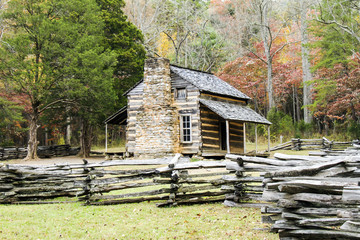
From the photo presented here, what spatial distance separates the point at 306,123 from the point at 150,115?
1578cm

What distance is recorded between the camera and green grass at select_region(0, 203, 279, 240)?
7027 millimetres

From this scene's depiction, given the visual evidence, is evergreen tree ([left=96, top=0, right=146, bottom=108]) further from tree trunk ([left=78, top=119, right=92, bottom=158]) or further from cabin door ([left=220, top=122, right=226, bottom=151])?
cabin door ([left=220, top=122, right=226, bottom=151])

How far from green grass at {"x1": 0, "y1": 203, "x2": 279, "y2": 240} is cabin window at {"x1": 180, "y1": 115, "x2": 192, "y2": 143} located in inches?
474

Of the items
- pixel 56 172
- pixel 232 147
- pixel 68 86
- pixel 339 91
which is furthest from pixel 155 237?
pixel 339 91

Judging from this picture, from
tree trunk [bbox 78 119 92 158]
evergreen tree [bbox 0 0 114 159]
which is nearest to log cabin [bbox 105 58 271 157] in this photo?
evergreen tree [bbox 0 0 114 159]

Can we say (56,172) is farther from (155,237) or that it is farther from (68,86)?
(68,86)

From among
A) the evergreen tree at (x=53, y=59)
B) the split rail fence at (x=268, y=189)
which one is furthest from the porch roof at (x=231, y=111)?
the split rail fence at (x=268, y=189)

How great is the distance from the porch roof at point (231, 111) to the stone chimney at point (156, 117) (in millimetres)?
2122

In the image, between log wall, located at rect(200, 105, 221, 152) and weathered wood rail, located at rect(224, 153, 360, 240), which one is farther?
log wall, located at rect(200, 105, 221, 152)

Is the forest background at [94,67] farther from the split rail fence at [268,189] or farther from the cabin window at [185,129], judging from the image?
the split rail fence at [268,189]

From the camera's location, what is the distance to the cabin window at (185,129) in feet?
71.6

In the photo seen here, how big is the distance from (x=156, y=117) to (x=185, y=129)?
1916 mm

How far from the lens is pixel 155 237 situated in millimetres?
6887

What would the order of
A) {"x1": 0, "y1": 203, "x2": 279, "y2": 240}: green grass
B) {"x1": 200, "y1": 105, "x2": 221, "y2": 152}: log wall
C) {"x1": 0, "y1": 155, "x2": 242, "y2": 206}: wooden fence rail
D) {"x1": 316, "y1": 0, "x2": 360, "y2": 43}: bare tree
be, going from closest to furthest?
{"x1": 0, "y1": 203, "x2": 279, "y2": 240}: green grass < {"x1": 0, "y1": 155, "x2": 242, "y2": 206}: wooden fence rail < {"x1": 200, "y1": 105, "x2": 221, "y2": 152}: log wall < {"x1": 316, "y1": 0, "x2": 360, "y2": 43}: bare tree
